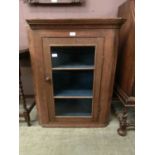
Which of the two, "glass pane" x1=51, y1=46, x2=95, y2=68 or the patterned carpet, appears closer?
the patterned carpet

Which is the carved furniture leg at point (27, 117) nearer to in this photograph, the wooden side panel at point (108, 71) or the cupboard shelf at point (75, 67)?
the cupboard shelf at point (75, 67)

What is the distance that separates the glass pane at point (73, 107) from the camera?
1.75 meters

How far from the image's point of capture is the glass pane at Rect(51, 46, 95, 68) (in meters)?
1.58

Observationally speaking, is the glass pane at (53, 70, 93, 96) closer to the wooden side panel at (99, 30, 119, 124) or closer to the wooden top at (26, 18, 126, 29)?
the wooden side panel at (99, 30, 119, 124)

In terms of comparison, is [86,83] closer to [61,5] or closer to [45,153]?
[45,153]

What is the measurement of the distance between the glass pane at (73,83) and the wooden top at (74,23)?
18.9 inches

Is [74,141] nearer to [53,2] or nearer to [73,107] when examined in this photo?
[73,107]

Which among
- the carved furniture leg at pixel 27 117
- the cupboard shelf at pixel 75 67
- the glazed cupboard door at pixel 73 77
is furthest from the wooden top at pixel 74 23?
the carved furniture leg at pixel 27 117

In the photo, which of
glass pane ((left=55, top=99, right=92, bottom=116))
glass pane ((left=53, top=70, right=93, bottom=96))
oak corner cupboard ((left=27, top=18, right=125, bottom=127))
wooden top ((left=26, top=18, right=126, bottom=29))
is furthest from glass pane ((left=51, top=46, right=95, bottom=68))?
glass pane ((left=55, top=99, right=92, bottom=116))

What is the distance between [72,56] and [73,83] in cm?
32

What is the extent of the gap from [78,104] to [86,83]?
256 mm

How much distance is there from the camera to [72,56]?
1815 millimetres

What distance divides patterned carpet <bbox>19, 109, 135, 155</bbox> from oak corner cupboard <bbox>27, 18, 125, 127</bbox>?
0.28 ft
